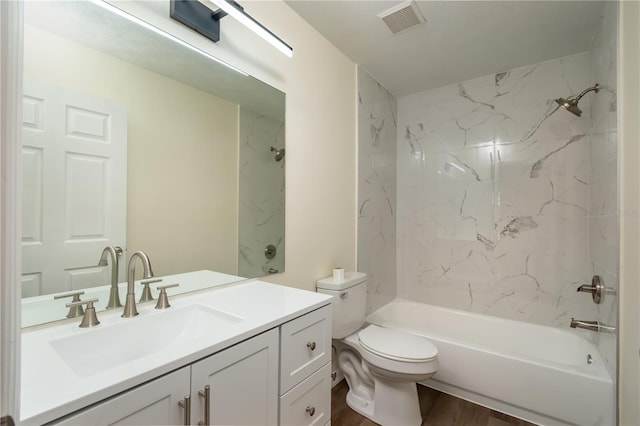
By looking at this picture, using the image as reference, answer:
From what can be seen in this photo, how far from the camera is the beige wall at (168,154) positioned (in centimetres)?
93

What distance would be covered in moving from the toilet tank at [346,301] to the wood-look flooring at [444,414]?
0.44 meters

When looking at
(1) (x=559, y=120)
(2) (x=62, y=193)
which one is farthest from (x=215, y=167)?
(1) (x=559, y=120)

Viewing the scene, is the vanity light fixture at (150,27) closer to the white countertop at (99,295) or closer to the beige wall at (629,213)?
the white countertop at (99,295)

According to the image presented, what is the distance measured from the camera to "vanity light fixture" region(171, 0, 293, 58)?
1.14 meters

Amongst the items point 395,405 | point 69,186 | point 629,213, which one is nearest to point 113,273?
point 69,186

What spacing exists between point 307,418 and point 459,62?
2543 mm

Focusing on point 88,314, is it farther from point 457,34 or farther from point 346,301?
point 457,34

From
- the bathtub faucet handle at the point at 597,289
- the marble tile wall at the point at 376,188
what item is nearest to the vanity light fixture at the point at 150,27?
the marble tile wall at the point at 376,188

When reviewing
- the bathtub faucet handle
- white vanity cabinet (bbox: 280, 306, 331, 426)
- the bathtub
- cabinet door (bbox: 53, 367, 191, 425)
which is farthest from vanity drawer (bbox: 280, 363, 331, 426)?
the bathtub faucet handle

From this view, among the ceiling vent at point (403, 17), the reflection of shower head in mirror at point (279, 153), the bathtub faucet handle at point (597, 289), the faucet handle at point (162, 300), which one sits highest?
the ceiling vent at point (403, 17)

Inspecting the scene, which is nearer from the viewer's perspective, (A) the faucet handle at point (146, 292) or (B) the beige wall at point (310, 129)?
(A) the faucet handle at point (146, 292)

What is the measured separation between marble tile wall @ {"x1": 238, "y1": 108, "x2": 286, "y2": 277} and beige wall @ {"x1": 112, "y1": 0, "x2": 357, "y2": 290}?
66 millimetres

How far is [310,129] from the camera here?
1.83 meters

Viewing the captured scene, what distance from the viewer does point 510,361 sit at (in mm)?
1710
